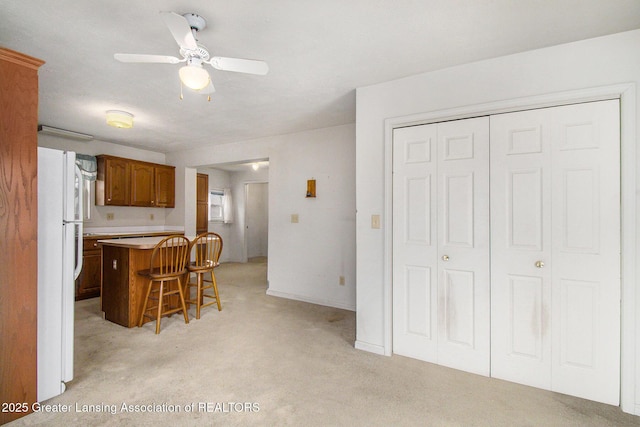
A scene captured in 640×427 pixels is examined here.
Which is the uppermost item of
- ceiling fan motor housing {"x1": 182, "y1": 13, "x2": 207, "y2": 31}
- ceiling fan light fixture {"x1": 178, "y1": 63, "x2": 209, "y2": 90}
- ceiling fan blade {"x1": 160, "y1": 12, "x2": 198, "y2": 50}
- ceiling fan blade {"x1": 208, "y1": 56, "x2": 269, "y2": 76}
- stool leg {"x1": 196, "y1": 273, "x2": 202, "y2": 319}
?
ceiling fan motor housing {"x1": 182, "y1": 13, "x2": 207, "y2": 31}

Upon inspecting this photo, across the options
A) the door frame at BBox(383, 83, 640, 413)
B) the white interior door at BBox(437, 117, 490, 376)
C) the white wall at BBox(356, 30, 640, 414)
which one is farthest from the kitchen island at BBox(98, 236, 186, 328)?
the door frame at BBox(383, 83, 640, 413)

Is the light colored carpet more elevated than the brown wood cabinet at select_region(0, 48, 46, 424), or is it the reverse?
the brown wood cabinet at select_region(0, 48, 46, 424)

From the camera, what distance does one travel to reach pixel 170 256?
350cm

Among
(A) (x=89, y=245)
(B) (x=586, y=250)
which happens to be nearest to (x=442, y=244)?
(B) (x=586, y=250)

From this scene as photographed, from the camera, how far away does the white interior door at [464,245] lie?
2.32m

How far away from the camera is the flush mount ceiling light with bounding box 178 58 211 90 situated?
184 cm

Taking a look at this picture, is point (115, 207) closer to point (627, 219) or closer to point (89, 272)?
point (89, 272)

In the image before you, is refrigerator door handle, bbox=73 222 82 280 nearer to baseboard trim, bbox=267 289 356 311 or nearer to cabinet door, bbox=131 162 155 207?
baseboard trim, bbox=267 289 356 311

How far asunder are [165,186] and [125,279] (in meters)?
2.79

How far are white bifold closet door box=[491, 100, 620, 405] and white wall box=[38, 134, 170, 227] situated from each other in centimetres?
562

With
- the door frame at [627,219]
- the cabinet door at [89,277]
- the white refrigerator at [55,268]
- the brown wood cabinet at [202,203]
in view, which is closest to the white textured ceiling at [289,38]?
the door frame at [627,219]

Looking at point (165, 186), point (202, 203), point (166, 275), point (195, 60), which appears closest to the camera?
point (195, 60)

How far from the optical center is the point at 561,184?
2098mm

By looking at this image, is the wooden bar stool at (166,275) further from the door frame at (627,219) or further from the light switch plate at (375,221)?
the door frame at (627,219)
